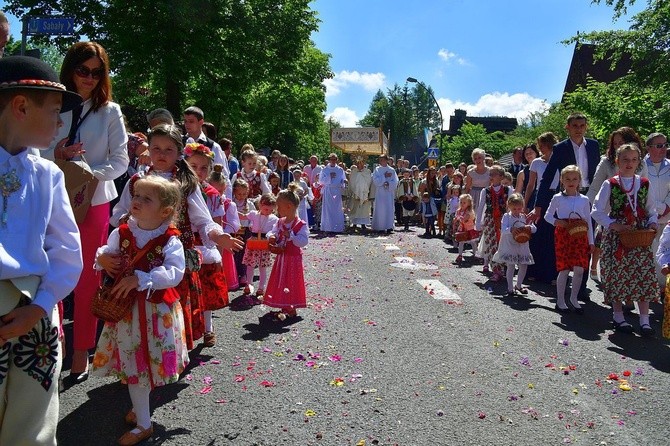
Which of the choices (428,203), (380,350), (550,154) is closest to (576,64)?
(428,203)

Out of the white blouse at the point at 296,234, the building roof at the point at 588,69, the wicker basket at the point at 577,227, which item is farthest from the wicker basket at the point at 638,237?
the building roof at the point at 588,69

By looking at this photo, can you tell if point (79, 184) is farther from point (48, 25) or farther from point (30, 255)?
point (48, 25)

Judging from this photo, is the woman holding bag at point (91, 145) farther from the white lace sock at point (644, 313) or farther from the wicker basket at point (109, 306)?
the white lace sock at point (644, 313)

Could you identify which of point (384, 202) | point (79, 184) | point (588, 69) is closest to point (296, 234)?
point (79, 184)

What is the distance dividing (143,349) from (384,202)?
1633cm

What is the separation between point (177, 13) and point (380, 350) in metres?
18.8

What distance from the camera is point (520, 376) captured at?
5.05 meters

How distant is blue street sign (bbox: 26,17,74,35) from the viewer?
391 inches

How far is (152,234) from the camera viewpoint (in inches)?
149

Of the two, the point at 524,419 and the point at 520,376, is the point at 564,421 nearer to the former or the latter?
the point at 524,419

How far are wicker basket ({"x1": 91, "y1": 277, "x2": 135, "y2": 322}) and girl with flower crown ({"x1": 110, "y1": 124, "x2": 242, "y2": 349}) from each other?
90 centimetres

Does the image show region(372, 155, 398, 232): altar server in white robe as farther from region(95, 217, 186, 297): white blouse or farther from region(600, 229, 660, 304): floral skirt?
region(95, 217, 186, 297): white blouse

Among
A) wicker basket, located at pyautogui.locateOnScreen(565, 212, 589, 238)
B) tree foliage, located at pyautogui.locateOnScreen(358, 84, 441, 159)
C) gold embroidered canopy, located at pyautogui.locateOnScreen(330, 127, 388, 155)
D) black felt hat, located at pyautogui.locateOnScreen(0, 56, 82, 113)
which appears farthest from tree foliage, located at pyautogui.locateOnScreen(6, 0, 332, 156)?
tree foliage, located at pyautogui.locateOnScreen(358, 84, 441, 159)

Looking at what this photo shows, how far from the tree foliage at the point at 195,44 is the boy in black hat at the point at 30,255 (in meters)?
20.6
